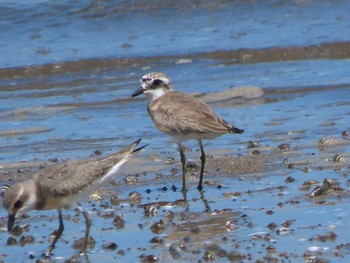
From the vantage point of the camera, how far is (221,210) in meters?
7.45

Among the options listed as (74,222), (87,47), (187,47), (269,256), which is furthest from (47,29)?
(269,256)

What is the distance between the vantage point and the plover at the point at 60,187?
6.68 metres

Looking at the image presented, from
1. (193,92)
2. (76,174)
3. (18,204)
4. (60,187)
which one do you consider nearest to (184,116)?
(76,174)

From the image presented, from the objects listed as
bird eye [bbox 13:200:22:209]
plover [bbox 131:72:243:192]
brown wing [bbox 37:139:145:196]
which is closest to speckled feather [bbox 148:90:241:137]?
plover [bbox 131:72:243:192]

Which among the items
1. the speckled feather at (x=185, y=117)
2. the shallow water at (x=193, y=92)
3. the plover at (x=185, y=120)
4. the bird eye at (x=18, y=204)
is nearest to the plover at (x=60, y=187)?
the bird eye at (x=18, y=204)

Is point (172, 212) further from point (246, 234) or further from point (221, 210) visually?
point (246, 234)

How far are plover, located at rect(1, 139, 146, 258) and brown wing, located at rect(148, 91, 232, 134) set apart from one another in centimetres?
140

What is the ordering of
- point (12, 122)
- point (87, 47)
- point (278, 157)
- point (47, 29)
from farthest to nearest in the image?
point (47, 29)
point (87, 47)
point (12, 122)
point (278, 157)

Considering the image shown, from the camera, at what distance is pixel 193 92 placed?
42.9 feet

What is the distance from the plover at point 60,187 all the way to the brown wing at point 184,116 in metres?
1.40

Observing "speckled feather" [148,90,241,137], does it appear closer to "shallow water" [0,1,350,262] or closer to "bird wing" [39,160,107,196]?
"shallow water" [0,1,350,262]

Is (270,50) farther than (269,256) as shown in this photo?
Yes

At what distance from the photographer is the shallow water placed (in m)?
6.85

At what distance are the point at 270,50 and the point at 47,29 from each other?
16.0 ft
